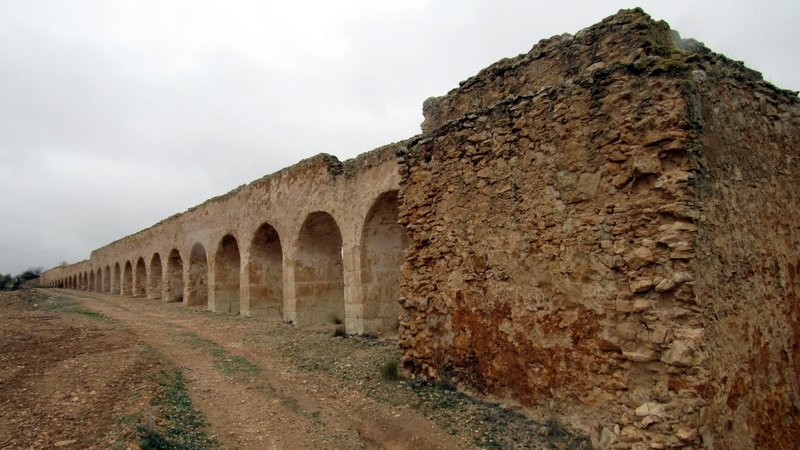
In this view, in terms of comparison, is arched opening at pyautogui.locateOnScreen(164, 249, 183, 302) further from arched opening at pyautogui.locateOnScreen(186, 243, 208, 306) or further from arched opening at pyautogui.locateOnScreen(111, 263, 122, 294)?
arched opening at pyautogui.locateOnScreen(111, 263, 122, 294)

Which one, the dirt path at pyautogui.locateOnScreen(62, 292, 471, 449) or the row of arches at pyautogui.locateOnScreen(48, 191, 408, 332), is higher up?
the row of arches at pyautogui.locateOnScreen(48, 191, 408, 332)

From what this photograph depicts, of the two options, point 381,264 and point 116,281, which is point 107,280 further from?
point 381,264

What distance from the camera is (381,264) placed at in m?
8.85

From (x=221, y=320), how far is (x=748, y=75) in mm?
11115

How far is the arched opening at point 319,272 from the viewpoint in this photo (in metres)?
10.4

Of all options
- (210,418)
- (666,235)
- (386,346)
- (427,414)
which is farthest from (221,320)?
(666,235)

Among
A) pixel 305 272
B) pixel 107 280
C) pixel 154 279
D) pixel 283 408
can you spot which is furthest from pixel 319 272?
pixel 107 280

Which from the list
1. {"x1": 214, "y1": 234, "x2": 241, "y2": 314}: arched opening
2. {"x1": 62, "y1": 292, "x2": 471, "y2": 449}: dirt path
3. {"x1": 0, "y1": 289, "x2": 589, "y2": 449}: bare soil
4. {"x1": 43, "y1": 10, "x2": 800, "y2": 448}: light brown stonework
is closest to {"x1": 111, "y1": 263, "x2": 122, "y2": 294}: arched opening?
{"x1": 214, "y1": 234, "x2": 241, "y2": 314}: arched opening

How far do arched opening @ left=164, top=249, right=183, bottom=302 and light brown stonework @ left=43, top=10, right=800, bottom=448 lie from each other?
15.6 metres

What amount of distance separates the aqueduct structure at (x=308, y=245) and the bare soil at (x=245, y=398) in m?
1.36

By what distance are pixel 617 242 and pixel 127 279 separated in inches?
1038

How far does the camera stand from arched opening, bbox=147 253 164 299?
20.1m

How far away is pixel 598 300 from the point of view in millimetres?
3389

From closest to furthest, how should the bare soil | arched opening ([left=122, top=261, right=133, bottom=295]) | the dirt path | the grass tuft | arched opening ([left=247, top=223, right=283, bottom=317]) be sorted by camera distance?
the bare soil < the dirt path < the grass tuft < arched opening ([left=247, top=223, right=283, bottom=317]) < arched opening ([left=122, top=261, right=133, bottom=295])
